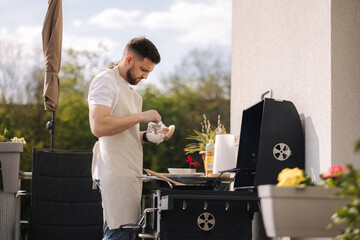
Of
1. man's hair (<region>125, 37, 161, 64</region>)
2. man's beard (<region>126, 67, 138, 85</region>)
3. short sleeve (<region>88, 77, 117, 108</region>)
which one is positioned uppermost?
man's hair (<region>125, 37, 161, 64</region>)

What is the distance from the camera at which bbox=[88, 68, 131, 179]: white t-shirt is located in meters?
2.74

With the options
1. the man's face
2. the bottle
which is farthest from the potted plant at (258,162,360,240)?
A: the bottle

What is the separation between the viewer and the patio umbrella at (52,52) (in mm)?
4773

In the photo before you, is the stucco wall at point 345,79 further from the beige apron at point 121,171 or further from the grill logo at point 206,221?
the beige apron at point 121,171

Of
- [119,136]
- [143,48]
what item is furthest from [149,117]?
[143,48]

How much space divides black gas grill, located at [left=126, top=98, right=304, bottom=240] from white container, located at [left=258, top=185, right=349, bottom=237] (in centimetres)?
73

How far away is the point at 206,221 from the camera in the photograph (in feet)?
8.86

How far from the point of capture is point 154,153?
807 centimetres

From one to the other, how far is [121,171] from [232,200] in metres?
0.60

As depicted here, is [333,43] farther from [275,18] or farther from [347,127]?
[275,18]

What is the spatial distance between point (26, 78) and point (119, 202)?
7147 mm

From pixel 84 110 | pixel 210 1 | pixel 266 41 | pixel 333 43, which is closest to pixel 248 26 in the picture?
pixel 266 41

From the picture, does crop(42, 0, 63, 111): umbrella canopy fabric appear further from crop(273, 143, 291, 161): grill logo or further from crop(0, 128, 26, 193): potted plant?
crop(273, 143, 291, 161): grill logo

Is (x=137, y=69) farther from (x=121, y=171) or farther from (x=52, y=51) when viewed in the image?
(x=52, y=51)
